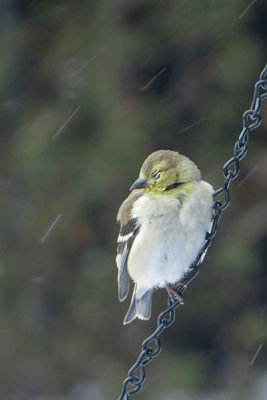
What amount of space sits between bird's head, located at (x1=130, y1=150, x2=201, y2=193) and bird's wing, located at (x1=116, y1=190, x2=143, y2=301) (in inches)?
5.4

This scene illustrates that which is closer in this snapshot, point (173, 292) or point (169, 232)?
point (169, 232)

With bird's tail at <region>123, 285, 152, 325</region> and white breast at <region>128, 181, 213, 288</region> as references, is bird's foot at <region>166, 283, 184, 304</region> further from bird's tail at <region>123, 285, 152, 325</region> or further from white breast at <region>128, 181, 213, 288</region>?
bird's tail at <region>123, 285, 152, 325</region>

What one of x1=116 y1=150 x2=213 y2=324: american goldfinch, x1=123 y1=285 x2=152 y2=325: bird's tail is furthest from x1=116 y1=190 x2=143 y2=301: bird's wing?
x1=123 y1=285 x2=152 y2=325: bird's tail

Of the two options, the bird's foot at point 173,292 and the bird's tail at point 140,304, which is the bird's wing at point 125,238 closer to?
the bird's tail at point 140,304

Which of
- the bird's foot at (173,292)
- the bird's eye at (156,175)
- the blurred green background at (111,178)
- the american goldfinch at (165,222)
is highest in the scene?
Result: the blurred green background at (111,178)

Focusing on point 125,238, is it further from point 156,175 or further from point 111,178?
point 111,178

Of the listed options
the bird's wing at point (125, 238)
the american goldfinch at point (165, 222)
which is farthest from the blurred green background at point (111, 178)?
the american goldfinch at point (165, 222)

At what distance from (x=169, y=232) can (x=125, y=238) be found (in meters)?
0.36

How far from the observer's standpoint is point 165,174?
3.82 m

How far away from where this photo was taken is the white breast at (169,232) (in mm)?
3675

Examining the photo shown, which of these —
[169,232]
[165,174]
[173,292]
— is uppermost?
[165,174]

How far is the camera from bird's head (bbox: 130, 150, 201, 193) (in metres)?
3.81

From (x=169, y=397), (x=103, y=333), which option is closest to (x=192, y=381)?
(x=169, y=397)

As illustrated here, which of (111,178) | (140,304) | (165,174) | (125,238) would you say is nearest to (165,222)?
(165,174)
